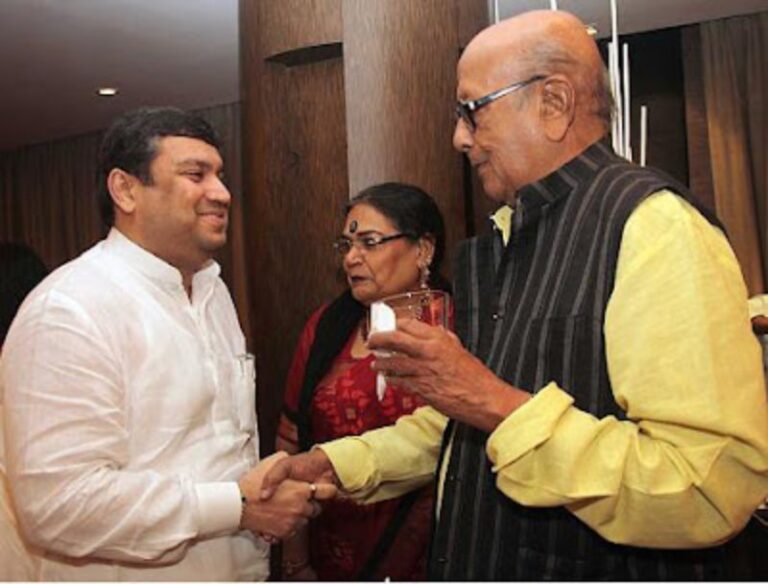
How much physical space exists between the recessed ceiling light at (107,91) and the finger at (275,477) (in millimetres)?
5575

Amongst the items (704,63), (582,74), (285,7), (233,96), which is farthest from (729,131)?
(582,74)

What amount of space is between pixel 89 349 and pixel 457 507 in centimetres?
65

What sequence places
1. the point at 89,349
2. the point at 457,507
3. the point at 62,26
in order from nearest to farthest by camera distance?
the point at 457,507 → the point at 89,349 → the point at 62,26

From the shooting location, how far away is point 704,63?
20.2 feet

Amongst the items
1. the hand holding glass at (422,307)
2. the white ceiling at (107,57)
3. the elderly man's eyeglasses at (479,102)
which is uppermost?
the white ceiling at (107,57)

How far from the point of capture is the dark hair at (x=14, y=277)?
2.36 m

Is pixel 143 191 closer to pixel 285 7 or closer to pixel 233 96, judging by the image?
pixel 285 7

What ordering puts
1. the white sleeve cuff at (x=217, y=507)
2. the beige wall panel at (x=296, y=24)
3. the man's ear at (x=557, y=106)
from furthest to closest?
the beige wall panel at (x=296, y=24) < the white sleeve cuff at (x=217, y=507) < the man's ear at (x=557, y=106)

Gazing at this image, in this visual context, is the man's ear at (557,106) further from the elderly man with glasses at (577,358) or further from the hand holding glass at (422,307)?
the hand holding glass at (422,307)

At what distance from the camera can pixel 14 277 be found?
7.84ft

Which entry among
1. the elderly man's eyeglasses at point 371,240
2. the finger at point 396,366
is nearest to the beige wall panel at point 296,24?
the elderly man's eyeglasses at point 371,240

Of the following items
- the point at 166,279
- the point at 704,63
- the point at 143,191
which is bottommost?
the point at 166,279

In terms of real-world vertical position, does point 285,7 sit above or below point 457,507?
above

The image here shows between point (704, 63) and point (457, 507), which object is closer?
point (457, 507)
